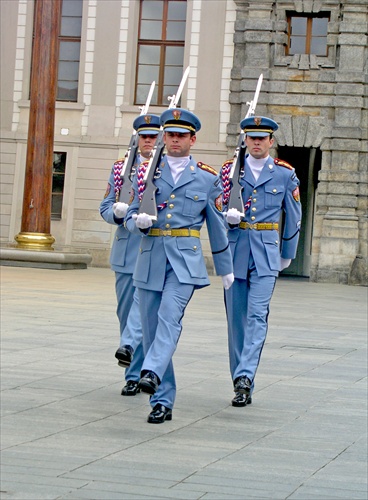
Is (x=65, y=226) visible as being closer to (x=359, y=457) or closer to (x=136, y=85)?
(x=136, y=85)

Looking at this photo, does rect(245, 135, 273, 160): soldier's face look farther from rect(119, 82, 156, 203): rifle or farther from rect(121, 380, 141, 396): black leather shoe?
rect(121, 380, 141, 396): black leather shoe

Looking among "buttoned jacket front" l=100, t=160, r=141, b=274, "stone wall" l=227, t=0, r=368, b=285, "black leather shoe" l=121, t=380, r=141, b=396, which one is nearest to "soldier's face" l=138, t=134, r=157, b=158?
"buttoned jacket front" l=100, t=160, r=141, b=274

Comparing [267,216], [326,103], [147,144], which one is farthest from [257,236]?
[326,103]

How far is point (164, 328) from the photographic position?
8.04 meters

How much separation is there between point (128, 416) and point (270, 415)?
0.92 metres

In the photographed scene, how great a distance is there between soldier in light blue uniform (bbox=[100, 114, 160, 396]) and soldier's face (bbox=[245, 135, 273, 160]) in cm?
66

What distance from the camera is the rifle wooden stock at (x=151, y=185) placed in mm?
8180

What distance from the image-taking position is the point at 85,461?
259 inches

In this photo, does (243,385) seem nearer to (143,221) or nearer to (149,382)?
(149,382)

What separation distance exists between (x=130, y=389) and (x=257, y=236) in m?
1.39

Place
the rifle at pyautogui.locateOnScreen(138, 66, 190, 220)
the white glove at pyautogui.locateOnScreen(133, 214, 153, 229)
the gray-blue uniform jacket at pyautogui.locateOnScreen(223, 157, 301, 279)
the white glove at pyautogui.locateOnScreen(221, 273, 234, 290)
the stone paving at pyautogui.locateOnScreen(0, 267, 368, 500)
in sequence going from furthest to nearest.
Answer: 1. the gray-blue uniform jacket at pyautogui.locateOnScreen(223, 157, 301, 279)
2. the white glove at pyautogui.locateOnScreen(221, 273, 234, 290)
3. the rifle at pyautogui.locateOnScreen(138, 66, 190, 220)
4. the white glove at pyautogui.locateOnScreen(133, 214, 153, 229)
5. the stone paving at pyautogui.locateOnScreen(0, 267, 368, 500)

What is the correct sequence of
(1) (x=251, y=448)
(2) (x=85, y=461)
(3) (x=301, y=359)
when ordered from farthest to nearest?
(3) (x=301, y=359)
(1) (x=251, y=448)
(2) (x=85, y=461)

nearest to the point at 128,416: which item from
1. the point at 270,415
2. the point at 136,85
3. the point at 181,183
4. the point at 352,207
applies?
the point at 270,415

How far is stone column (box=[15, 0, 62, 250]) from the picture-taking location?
27734 mm
